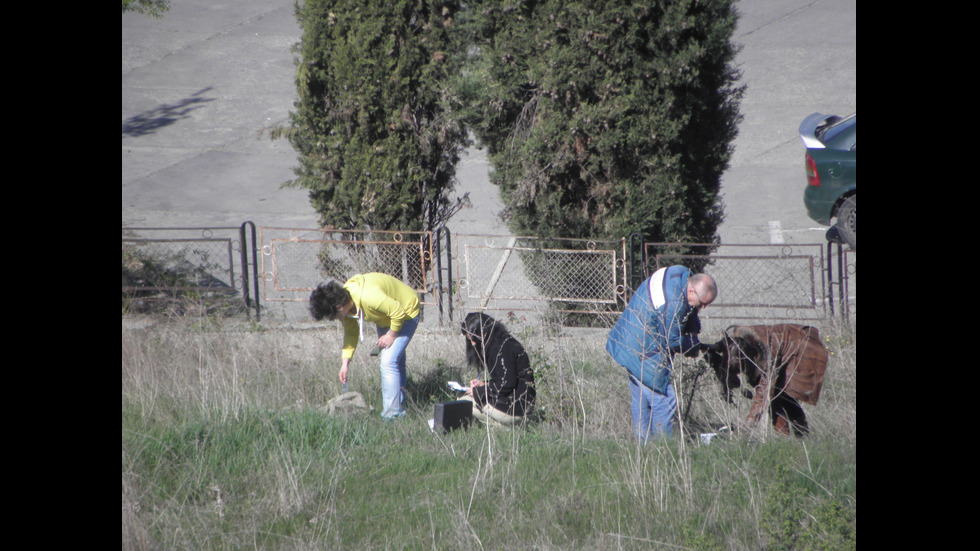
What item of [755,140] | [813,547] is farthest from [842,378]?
[755,140]

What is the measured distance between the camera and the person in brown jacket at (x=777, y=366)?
4.63 metres

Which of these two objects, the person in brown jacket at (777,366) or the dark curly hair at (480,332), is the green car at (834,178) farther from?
the dark curly hair at (480,332)

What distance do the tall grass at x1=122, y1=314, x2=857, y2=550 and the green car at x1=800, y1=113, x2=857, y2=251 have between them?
407cm

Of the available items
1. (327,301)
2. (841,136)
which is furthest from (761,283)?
(327,301)

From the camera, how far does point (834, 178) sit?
9.31 metres

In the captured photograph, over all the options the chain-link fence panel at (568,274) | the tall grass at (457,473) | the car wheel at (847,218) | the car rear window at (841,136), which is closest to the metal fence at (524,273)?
the chain-link fence panel at (568,274)

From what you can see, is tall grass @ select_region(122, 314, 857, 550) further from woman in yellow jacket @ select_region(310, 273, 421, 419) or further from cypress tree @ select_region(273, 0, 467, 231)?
cypress tree @ select_region(273, 0, 467, 231)

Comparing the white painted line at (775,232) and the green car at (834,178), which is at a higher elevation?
the green car at (834,178)

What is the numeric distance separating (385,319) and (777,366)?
108 inches

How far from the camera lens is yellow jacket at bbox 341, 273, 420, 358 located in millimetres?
5242

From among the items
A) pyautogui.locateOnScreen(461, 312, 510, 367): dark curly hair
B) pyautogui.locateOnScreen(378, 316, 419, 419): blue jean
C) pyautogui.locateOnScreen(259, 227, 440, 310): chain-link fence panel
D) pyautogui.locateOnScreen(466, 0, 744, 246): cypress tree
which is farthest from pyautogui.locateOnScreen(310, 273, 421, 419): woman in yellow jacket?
pyautogui.locateOnScreen(466, 0, 744, 246): cypress tree

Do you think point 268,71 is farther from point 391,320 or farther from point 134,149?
point 391,320

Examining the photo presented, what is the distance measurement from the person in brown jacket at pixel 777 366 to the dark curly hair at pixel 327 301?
8.13 feet

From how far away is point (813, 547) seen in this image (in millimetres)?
3154
